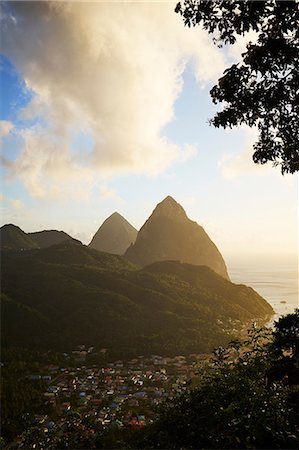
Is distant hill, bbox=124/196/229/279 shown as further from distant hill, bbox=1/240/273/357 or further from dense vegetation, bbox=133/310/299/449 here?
dense vegetation, bbox=133/310/299/449

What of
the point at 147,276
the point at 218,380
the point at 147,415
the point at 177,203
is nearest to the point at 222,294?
the point at 147,276

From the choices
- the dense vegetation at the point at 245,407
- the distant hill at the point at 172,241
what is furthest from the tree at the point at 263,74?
the distant hill at the point at 172,241

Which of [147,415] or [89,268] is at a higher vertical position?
[89,268]

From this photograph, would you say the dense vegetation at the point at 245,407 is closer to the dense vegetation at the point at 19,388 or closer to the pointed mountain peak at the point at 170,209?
the dense vegetation at the point at 19,388

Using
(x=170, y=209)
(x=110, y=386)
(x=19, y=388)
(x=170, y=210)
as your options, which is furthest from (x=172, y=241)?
(x=19, y=388)

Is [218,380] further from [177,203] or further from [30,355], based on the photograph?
[177,203]

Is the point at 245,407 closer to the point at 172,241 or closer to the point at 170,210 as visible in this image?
the point at 172,241
